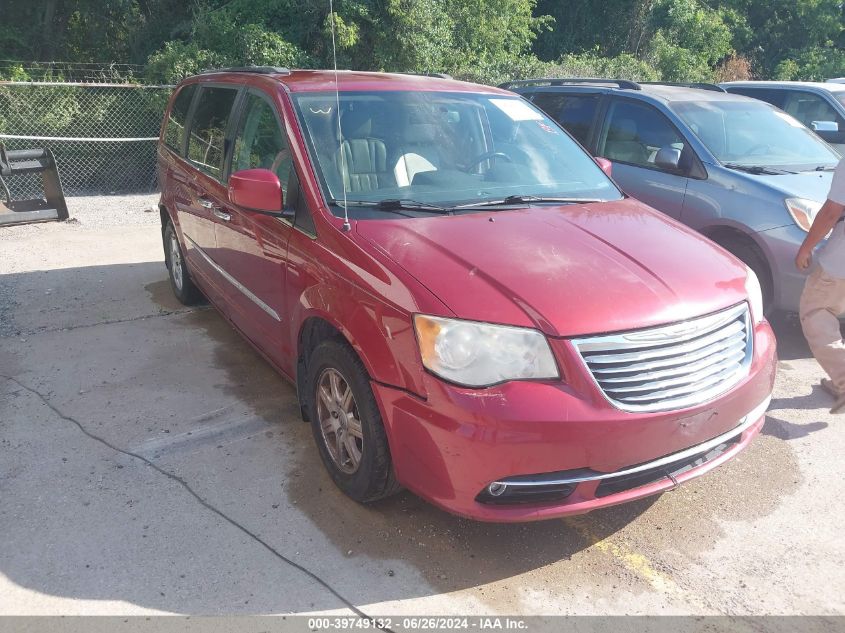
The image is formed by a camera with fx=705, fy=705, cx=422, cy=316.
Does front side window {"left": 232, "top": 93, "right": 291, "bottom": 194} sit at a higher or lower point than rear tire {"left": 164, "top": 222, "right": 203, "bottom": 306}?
higher

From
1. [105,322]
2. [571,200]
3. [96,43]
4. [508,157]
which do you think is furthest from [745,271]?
[96,43]

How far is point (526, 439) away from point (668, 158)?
3889 millimetres

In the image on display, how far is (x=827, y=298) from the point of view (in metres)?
4.20

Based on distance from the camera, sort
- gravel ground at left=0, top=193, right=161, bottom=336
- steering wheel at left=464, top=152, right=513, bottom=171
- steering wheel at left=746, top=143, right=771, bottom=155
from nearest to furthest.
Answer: steering wheel at left=464, top=152, right=513, bottom=171 < steering wheel at left=746, top=143, right=771, bottom=155 < gravel ground at left=0, top=193, right=161, bottom=336

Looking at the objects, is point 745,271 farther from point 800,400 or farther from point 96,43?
point 96,43

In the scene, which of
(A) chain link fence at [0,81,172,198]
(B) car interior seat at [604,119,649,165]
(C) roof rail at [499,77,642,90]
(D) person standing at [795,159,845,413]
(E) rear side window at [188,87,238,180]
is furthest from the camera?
(A) chain link fence at [0,81,172,198]

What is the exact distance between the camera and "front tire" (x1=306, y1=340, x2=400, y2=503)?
290 centimetres

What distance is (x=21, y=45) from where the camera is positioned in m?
14.4

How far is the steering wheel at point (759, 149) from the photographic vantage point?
5.91m

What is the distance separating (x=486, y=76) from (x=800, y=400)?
11.8 m

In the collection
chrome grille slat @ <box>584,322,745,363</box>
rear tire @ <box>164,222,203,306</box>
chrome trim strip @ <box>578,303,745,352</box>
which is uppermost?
chrome trim strip @ <box>578,303,745,352</box>

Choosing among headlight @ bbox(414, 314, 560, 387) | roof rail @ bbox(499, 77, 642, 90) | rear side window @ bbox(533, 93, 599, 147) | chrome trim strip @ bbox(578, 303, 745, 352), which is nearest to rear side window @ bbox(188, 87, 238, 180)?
headlight @ bbox(414, 314, 560, 387)

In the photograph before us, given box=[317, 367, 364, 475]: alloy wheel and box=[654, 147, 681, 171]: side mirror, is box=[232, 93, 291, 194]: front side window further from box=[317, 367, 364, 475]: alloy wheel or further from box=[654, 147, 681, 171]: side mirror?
box=[654, 147, 681, 171]: side mirror


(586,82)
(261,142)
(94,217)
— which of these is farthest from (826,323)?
(94,217)
